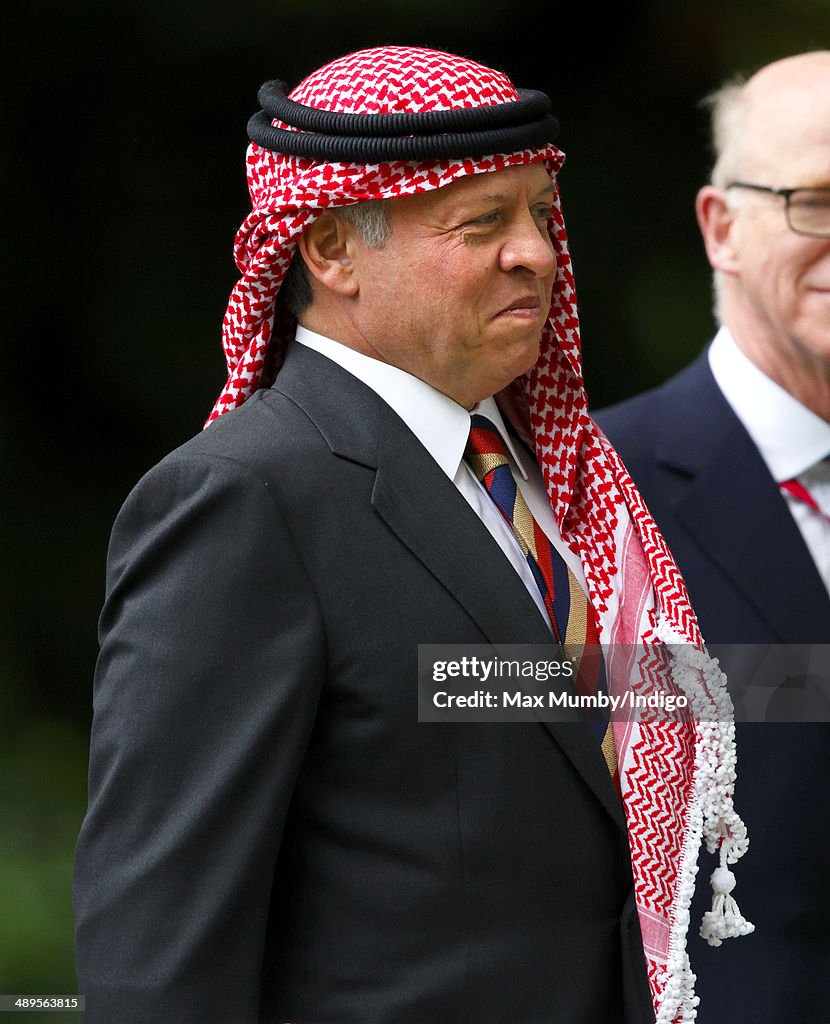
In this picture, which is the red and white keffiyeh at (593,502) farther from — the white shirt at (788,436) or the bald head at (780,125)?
the bald head at (780,125)

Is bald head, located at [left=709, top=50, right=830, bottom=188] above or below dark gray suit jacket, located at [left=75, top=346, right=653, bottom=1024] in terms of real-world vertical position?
above

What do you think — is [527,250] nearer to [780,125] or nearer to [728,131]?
[780,125]

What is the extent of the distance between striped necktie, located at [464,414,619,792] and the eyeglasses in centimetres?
87

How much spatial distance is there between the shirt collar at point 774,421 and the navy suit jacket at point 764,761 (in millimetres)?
45

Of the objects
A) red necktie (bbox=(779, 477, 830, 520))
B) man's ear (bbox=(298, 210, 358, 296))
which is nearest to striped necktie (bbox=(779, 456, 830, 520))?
red necktie (bbox=(779, 477, 830, 520))

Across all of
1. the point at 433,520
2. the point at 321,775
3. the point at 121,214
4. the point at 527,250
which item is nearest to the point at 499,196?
the point at 527,250

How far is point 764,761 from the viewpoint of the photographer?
2.40m

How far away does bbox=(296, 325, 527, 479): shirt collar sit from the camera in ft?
6.00

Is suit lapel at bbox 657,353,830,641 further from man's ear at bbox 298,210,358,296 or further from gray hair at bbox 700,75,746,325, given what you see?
man's ear at bbox 298,210,358,296

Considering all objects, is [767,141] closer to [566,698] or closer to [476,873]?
[566,698]

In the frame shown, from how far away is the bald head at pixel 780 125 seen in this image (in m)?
2.51

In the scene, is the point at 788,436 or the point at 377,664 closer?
the point at 377,664

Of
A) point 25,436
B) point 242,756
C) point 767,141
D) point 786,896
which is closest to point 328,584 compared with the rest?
point 242,756

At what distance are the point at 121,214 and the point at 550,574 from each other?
6.69 feet
